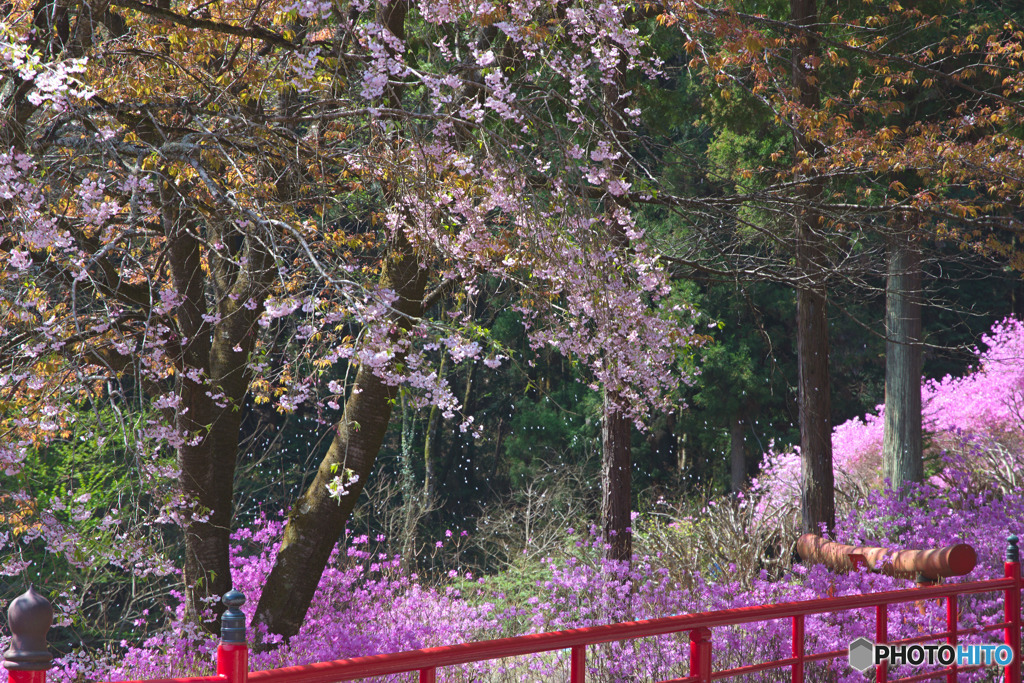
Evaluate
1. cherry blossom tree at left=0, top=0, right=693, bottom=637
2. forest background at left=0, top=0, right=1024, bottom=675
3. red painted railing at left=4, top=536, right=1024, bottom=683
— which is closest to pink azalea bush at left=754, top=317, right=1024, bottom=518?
forest background at left=0, top=0, right=1024, bottom=675

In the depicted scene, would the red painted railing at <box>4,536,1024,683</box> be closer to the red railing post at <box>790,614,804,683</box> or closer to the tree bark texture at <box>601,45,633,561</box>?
the red railing post at <box>790,614,804,683</box>

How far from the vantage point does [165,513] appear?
4.54 m

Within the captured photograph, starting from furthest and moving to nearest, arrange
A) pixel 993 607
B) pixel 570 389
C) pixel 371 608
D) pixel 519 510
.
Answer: pixel 570 389 → pixel 519 510 → pixel 371 608 → pixel 993 607

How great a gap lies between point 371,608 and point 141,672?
2639 millimetres

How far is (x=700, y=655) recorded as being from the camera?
327 cm

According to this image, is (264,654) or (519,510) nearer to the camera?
(264,654)

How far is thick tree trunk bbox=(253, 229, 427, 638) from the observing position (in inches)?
250

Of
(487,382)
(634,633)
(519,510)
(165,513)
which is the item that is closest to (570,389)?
(487,382)

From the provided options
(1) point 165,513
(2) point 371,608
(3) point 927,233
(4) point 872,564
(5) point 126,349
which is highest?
(3) point 927,233

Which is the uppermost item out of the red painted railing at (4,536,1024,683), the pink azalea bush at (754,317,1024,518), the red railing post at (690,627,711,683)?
the pink azalea bush at (754,317,1024,518)

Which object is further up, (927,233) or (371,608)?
(927,233)

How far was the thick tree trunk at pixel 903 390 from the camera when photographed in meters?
11.5

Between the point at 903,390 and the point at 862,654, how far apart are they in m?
8.27

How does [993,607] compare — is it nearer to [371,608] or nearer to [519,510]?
[371,608]
